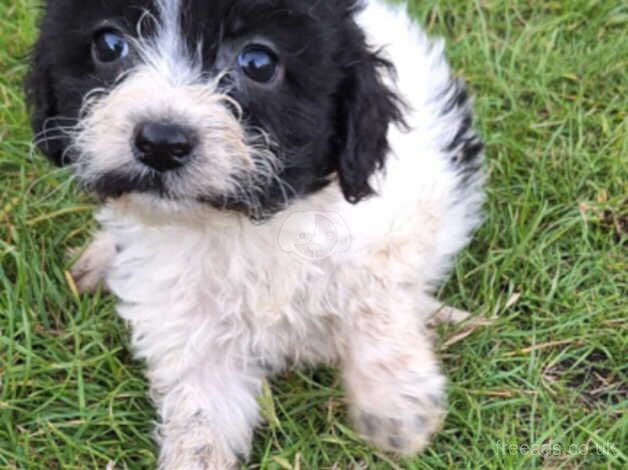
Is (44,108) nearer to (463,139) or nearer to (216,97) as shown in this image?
(216,97)

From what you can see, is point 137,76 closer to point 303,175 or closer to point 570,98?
point 303,175

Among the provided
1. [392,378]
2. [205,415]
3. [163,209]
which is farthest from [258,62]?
[205,415]

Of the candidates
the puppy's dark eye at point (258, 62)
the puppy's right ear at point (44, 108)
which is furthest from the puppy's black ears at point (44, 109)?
the puppy's dark eye at point (258, 62)

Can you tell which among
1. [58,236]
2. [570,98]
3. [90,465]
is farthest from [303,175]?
[570,98]

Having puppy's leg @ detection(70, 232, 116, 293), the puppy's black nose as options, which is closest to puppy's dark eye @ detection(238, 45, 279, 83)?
the puppy's black nose

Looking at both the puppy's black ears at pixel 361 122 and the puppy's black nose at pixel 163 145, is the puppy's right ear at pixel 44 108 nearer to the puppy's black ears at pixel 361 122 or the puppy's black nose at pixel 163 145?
the puppy's black nose at pixel 163 145

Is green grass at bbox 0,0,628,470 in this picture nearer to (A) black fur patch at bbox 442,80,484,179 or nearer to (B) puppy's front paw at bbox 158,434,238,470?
(B) puppy's front paw at bbox 158,434,238,470
